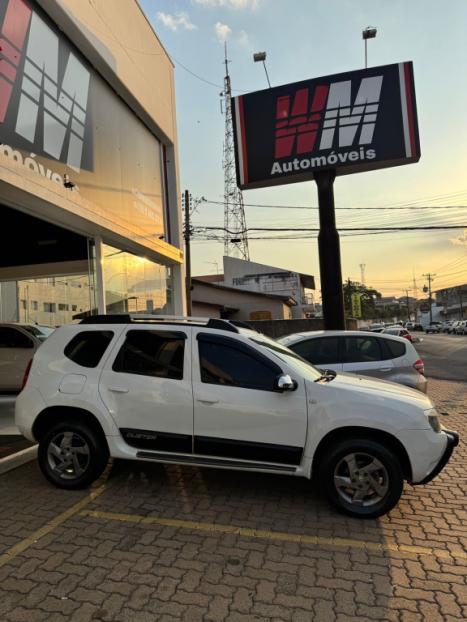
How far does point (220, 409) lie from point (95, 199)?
6.05 m

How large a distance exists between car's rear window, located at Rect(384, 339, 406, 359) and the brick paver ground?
2.76 metres

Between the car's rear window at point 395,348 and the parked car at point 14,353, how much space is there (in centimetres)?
642

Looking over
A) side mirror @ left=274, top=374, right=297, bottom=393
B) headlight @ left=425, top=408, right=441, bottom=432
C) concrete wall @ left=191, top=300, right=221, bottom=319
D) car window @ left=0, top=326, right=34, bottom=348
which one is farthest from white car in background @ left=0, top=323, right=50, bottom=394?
concrete wall @ left=191, top=300, right=221, bottom=319

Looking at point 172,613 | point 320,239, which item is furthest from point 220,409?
point 320,239

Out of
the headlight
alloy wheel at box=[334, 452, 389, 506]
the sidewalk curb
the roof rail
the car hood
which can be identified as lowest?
the sidewalk curb

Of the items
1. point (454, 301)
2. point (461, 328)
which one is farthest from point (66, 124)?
point (454, 301)

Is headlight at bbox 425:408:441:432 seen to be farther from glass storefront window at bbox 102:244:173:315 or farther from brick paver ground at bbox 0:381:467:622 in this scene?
glass storefront window at bbox 102:244:173:315

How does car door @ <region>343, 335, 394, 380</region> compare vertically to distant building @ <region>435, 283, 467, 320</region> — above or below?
below

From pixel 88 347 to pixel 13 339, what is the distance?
16.5ft

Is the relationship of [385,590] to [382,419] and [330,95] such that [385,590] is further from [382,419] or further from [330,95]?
[330,95]

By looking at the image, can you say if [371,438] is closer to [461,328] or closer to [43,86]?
[43,86]

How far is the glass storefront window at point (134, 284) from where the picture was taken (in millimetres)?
9602

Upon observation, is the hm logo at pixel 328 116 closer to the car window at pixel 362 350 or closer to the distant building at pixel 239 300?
the car window at pixel 362 350

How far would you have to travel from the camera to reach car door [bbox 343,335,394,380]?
734 cm
